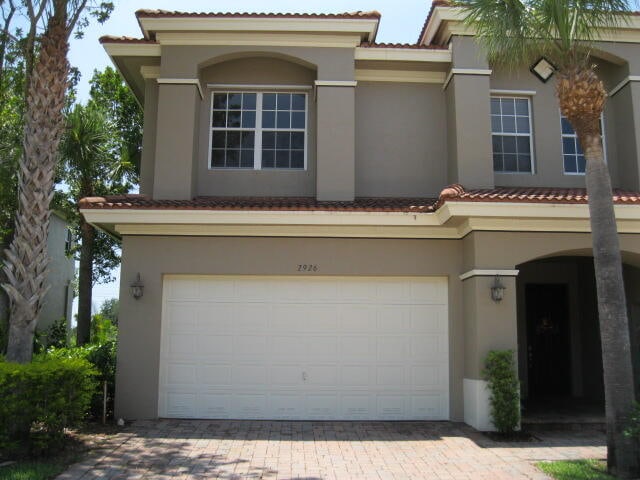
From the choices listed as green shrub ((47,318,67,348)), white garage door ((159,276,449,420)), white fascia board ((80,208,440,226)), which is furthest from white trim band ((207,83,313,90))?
green shrub ((47,318,67,348))

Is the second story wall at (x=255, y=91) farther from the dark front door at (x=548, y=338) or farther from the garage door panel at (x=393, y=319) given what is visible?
the dark front door at (x=548, y=338)

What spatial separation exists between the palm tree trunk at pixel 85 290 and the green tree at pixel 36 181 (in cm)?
672

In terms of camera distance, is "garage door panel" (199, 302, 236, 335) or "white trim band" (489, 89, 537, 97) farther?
"white trim band" (489, 89, 537, 97)

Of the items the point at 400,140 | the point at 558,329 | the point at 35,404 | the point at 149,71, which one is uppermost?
the point at 149,71

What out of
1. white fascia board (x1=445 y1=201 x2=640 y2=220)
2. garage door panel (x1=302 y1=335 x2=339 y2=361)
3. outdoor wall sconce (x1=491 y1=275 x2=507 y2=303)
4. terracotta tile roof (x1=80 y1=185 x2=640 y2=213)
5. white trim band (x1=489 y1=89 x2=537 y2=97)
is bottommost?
garage door panel (x1=302 y1=335 x2=339 y2=361)

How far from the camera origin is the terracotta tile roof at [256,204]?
10273 mm

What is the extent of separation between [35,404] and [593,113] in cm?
809

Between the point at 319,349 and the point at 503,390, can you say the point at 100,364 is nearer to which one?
the point at 319,349

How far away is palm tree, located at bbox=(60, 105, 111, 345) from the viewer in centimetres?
1470

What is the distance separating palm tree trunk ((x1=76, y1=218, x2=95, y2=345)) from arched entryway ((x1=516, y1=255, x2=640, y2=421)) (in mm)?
10375

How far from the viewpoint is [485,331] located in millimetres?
9867

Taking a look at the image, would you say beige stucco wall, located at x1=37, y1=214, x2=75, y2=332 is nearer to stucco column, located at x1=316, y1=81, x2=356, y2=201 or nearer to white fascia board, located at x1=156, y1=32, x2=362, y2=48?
white fascia board, located at x1=156, y1=32, x2=362, y2=48

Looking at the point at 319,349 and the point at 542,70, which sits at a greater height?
the point at 542,70

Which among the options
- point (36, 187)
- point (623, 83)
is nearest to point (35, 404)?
point (36, 187)
